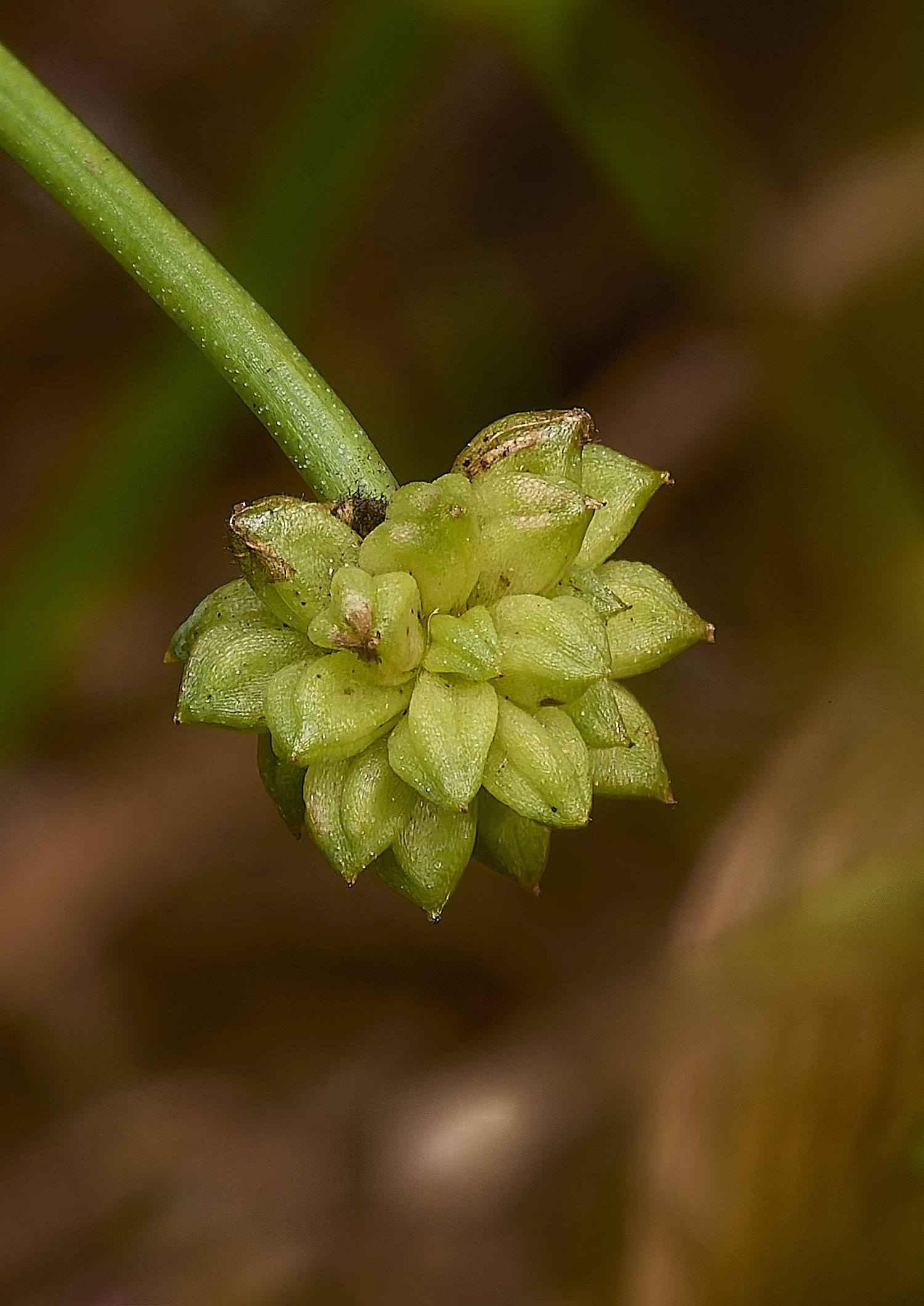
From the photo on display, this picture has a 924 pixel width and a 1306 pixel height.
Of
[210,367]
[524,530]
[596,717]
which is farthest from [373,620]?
[210,367]

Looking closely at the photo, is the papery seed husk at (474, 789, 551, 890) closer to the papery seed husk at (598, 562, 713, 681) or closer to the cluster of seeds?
the cluster of seeds

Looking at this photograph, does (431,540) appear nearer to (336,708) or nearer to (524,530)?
(524,530)

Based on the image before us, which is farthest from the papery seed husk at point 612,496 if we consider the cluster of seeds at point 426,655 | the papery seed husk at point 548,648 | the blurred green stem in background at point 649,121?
the blurred green stem in background at point 649,121

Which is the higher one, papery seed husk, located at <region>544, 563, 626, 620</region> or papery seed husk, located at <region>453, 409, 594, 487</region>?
papery seed husk, located at <region>453, 409, 594, 487</region>

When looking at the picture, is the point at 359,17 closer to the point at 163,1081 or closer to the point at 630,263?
the point at 630,263

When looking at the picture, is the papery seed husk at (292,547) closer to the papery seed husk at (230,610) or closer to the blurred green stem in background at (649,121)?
the papery seed husk at (230,610)

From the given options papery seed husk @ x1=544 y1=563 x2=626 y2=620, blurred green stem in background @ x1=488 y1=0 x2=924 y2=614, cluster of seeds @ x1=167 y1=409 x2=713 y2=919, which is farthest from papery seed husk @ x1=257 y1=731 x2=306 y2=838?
blurred green stem in background @ x1=488 y1=0 x2=924 y2=614
